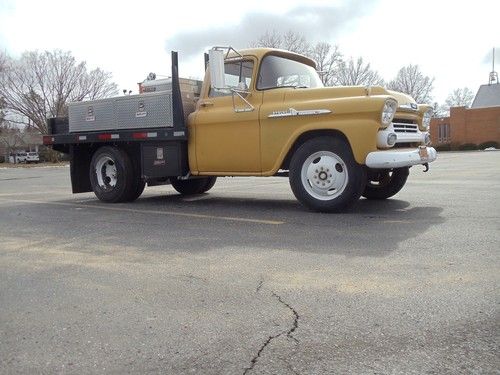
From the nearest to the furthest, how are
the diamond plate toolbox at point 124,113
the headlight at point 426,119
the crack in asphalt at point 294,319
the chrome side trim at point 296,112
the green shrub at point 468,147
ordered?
the crack in asphalt at point 294,319
the chrome side trim at point 296,112
the headlight at point 426,119
the diamond plate toolbox at point 124,113
the green shrub at point 468,147

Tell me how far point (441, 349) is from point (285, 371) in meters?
0.88

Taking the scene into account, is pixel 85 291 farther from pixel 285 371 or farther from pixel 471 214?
pixel 471 214

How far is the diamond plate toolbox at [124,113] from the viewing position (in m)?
8.72

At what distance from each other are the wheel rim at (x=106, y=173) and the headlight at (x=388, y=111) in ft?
17.4

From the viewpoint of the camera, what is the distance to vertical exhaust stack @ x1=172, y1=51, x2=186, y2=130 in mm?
8476

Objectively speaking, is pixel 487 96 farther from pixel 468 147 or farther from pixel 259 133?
pixel 259 133

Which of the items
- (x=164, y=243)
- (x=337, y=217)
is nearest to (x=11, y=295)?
(x=164, y=243)

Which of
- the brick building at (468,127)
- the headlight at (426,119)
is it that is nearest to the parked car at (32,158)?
the brick building at (468,127)

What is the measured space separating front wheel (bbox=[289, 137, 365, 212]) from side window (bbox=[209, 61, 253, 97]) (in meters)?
1.43

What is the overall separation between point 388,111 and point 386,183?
2.26m

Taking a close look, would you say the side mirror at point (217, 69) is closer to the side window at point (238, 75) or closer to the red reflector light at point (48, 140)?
the side window at point (238, 75)

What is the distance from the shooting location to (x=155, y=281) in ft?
14.0

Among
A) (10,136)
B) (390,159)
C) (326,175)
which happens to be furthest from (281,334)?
(10,136)

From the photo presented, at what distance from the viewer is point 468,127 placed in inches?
2250
